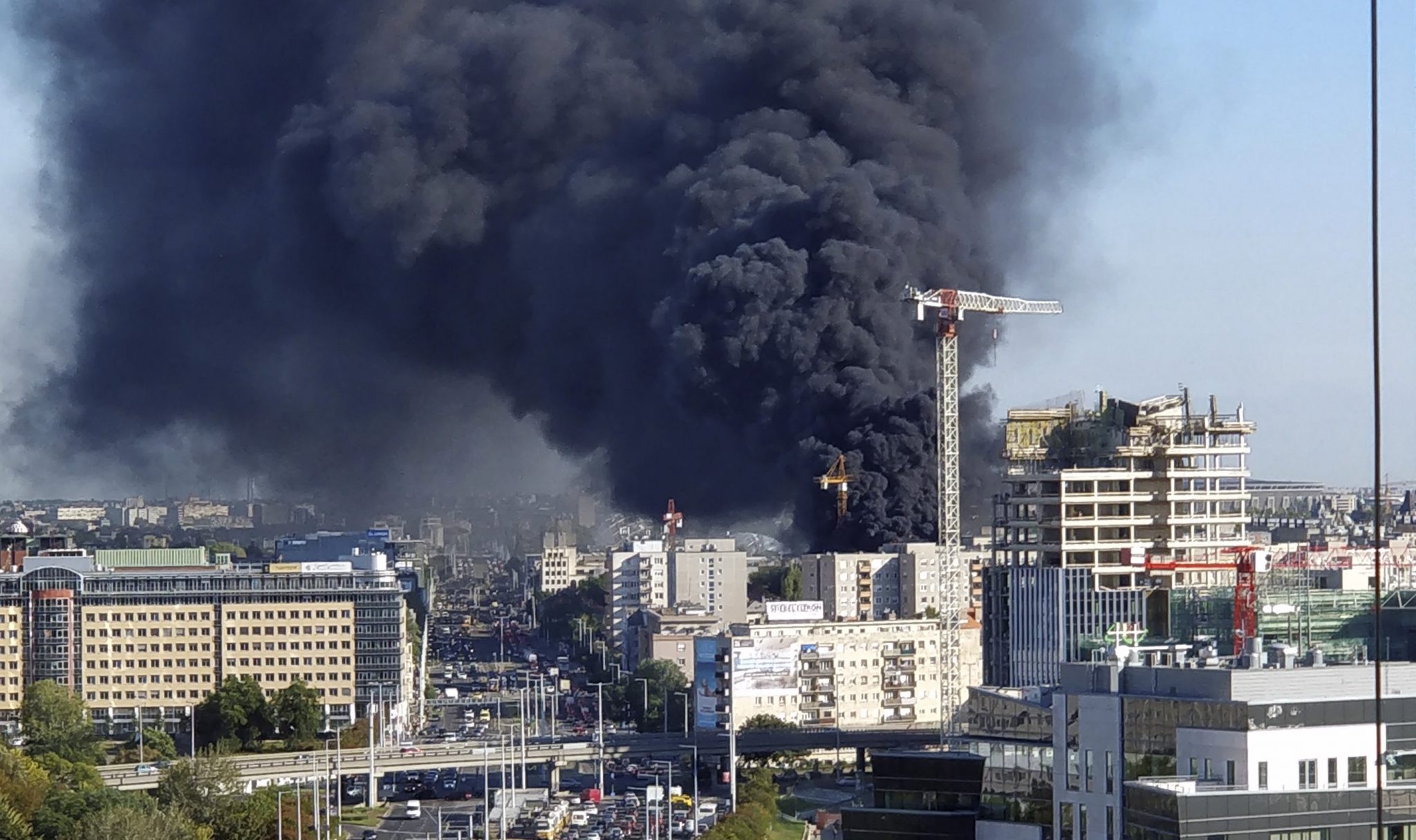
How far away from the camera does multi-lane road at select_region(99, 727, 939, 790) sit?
41625 millimetres

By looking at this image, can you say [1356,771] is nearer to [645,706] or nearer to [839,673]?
[839,673]

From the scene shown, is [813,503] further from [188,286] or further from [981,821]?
[981,821]

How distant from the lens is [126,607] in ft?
173

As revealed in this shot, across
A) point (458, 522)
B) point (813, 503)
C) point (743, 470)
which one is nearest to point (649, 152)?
point (743, 470)

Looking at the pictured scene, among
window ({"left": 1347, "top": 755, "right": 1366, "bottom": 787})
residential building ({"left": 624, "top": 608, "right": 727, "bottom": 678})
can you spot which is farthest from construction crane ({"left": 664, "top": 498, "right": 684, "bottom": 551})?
window ({"left": 1347, "top": 755, "right": 1366, "bottom": 787})

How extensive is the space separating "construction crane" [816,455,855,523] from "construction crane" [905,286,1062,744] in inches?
79.6

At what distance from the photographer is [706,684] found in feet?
161

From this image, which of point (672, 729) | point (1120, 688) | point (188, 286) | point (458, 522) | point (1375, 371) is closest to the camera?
point (1375, 371)

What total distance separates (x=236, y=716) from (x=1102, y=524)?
59.4 ft

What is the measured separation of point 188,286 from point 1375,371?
2717 inches

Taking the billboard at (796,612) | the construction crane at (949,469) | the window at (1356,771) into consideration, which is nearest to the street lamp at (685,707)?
the billboard at (796,612)

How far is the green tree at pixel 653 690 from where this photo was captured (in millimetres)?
50906

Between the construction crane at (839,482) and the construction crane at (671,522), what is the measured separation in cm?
952

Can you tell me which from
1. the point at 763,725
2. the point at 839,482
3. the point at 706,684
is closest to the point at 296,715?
the point at 706,684
